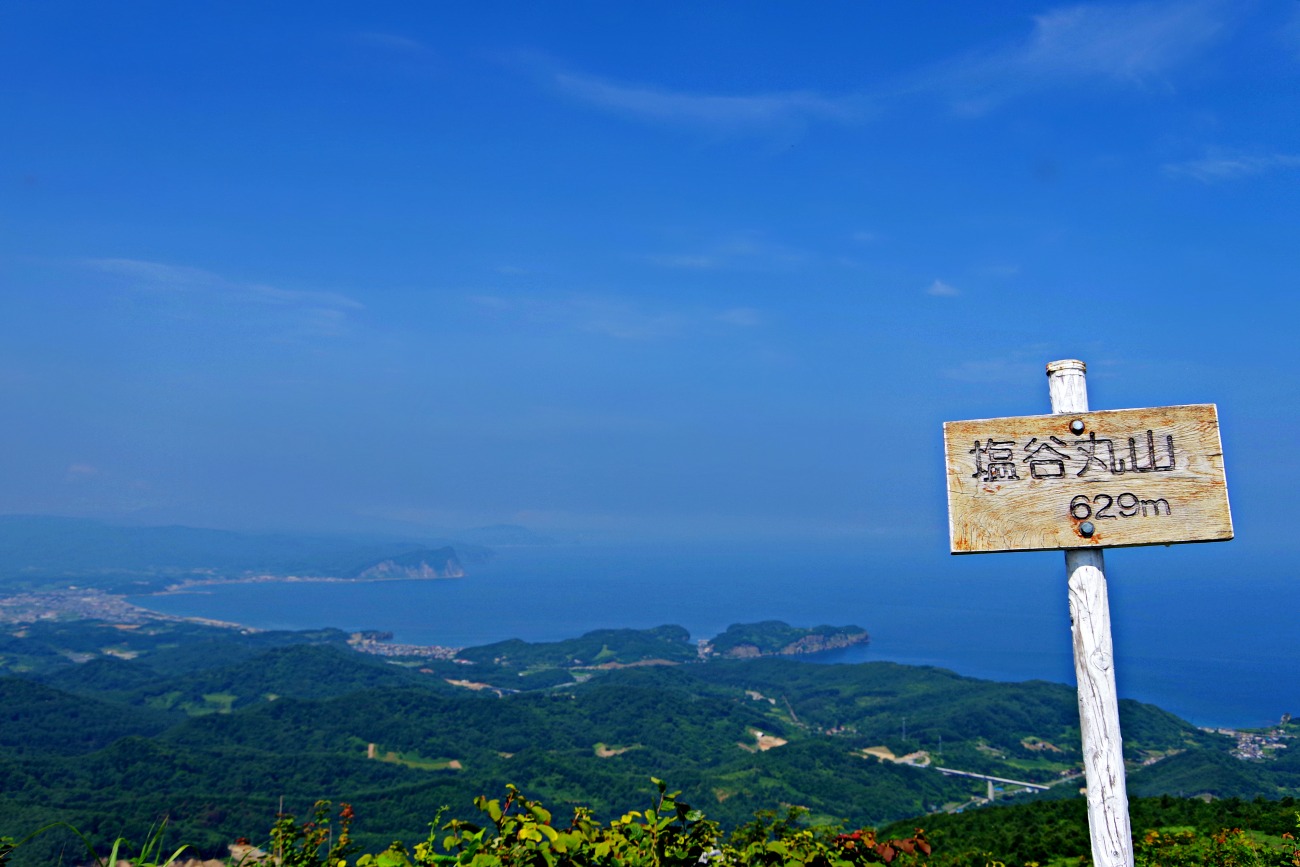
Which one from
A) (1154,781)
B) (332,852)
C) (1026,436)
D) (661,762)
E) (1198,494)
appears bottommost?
(661,762)

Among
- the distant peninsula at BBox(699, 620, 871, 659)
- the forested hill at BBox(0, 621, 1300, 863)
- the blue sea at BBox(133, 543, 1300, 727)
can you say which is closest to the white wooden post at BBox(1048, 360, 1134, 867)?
the forested hill at BBox(0, 621, 1300, 863)

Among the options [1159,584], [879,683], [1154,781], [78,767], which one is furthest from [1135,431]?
[1159,584]

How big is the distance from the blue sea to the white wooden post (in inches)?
2300

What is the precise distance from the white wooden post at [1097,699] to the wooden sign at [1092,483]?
0.08 metres

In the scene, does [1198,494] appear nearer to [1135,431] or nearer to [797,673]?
[1135,431]

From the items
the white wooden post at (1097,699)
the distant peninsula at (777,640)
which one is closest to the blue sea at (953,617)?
the distant peninsula at (777,640)

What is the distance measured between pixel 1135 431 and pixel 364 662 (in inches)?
3892

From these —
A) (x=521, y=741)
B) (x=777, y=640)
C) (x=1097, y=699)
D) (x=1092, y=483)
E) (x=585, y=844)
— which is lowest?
(x=521, y=741)

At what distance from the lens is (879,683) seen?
7688cm

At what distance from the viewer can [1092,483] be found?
2.23 metres

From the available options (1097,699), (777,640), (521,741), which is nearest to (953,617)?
(777,640)

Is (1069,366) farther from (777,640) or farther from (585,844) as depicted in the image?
(777,640)

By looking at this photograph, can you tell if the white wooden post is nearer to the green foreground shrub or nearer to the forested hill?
the green foreground shrub

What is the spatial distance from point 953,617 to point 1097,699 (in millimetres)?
144309
